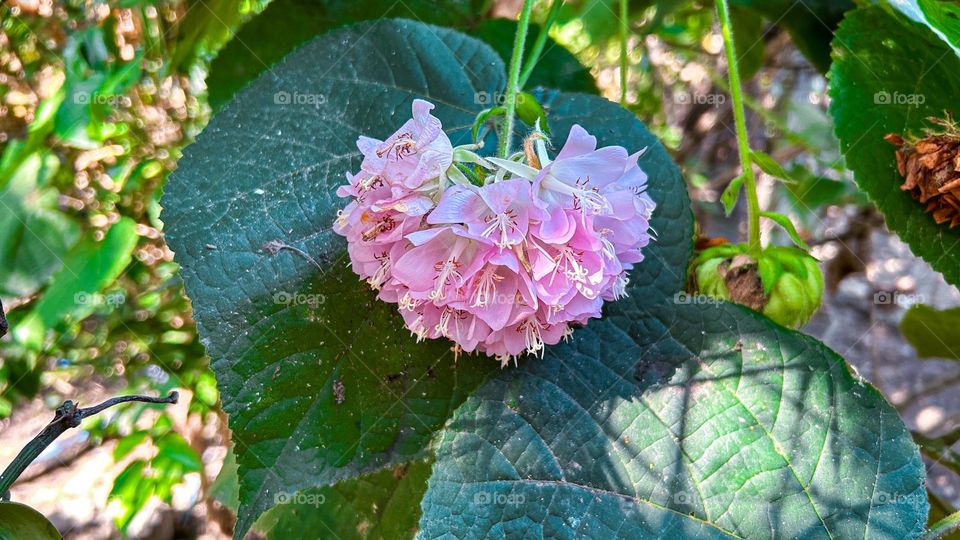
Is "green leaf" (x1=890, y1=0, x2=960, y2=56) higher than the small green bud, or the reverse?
"green leaf" (x1=890, y1=0, x2=960, y2=56)

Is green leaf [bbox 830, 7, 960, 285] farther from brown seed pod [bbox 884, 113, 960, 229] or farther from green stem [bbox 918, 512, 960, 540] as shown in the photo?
green stem [bbox 918, 512, 960, 540]

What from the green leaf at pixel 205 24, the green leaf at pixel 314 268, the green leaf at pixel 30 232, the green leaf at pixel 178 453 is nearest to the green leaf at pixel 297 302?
the green leaf at pixel 314 268

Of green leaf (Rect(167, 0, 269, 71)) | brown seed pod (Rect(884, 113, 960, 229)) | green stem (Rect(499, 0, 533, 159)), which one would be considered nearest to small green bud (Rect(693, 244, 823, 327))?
brown seed pod (Rect(884, 113, 960, 229))

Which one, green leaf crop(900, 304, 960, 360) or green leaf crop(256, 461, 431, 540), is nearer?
green leaf crop(256, 461, 431, 540)

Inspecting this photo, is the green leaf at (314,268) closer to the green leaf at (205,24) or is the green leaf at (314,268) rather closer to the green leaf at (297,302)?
the green leaf at (297,302)

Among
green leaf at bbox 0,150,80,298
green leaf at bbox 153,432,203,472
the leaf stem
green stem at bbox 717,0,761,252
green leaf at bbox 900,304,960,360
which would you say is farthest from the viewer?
green leaf at bbox 153,432,203,472

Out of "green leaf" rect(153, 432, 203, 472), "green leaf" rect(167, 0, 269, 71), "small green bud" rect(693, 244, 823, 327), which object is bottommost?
"green leaf" rect(153, 432, 203, 472)

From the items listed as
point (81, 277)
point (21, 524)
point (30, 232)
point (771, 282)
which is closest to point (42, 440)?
point (21, 524)
